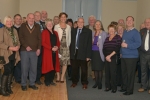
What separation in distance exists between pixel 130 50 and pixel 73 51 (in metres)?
1.28

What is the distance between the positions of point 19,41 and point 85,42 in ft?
4.79

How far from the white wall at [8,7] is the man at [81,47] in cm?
244

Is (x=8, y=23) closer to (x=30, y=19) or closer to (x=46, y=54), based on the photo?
(x=30, y=19)

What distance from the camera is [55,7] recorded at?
32.2 feet

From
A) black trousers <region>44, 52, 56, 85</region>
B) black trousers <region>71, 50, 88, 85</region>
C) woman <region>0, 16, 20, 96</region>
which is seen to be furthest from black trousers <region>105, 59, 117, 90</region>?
woman <region>0, 16, 20, 96</region>

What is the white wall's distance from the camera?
6791 millimetres

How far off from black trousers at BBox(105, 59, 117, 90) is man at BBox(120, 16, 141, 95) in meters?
0.23

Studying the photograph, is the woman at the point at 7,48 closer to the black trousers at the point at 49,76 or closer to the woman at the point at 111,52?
the black trousers at the point at 49,76

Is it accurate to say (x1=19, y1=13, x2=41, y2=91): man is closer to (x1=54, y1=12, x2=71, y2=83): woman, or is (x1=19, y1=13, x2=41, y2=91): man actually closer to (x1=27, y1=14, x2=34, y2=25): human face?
(x1=27, y1=14, x2=34, y2=25): human face

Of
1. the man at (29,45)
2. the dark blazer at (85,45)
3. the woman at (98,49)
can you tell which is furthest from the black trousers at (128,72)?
the man at (29,45)

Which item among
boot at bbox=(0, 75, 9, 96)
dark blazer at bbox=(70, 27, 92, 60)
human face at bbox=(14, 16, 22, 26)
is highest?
human face at bbox=(14, 16, 22, 26)

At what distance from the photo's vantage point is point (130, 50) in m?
4.95

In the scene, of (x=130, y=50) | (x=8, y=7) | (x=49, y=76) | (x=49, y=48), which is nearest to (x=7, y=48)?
(x=49, y=48)

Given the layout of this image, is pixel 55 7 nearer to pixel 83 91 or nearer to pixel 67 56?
pixel 67 56
